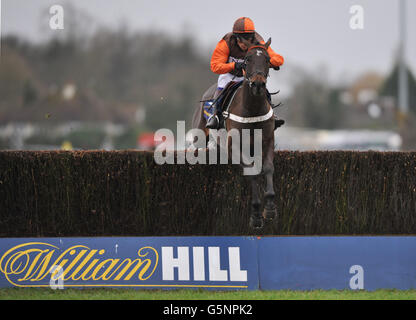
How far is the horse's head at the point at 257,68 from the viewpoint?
7527 millimetres

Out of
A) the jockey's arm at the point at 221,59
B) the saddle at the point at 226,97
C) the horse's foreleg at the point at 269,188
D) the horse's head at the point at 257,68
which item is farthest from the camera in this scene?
the saddle at the point at 226,97

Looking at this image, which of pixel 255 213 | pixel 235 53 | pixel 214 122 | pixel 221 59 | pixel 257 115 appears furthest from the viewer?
pixel 214 122

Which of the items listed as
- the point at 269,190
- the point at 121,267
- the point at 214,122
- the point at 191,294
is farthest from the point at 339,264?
the point at 121,267

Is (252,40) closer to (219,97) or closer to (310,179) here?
(219,97)

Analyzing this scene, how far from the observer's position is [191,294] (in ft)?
26.1

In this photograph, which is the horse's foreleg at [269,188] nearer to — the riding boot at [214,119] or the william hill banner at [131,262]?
the william hill banner at [131,262]

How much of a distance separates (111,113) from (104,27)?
6.92 metres

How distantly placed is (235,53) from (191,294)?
3.12 metres

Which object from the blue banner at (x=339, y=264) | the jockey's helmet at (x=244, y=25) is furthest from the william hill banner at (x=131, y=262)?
the jockey's helmet at (x=244, y=25)

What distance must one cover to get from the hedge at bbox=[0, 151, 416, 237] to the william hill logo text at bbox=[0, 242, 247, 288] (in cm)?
33

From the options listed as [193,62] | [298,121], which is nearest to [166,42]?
[193,62]

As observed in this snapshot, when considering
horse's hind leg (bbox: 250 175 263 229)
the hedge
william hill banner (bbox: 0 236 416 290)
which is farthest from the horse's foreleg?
william hill banner (bbox: 0 236 416 290)

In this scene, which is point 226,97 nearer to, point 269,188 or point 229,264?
point 269,188

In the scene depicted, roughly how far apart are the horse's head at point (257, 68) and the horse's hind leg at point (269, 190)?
3.07ft
